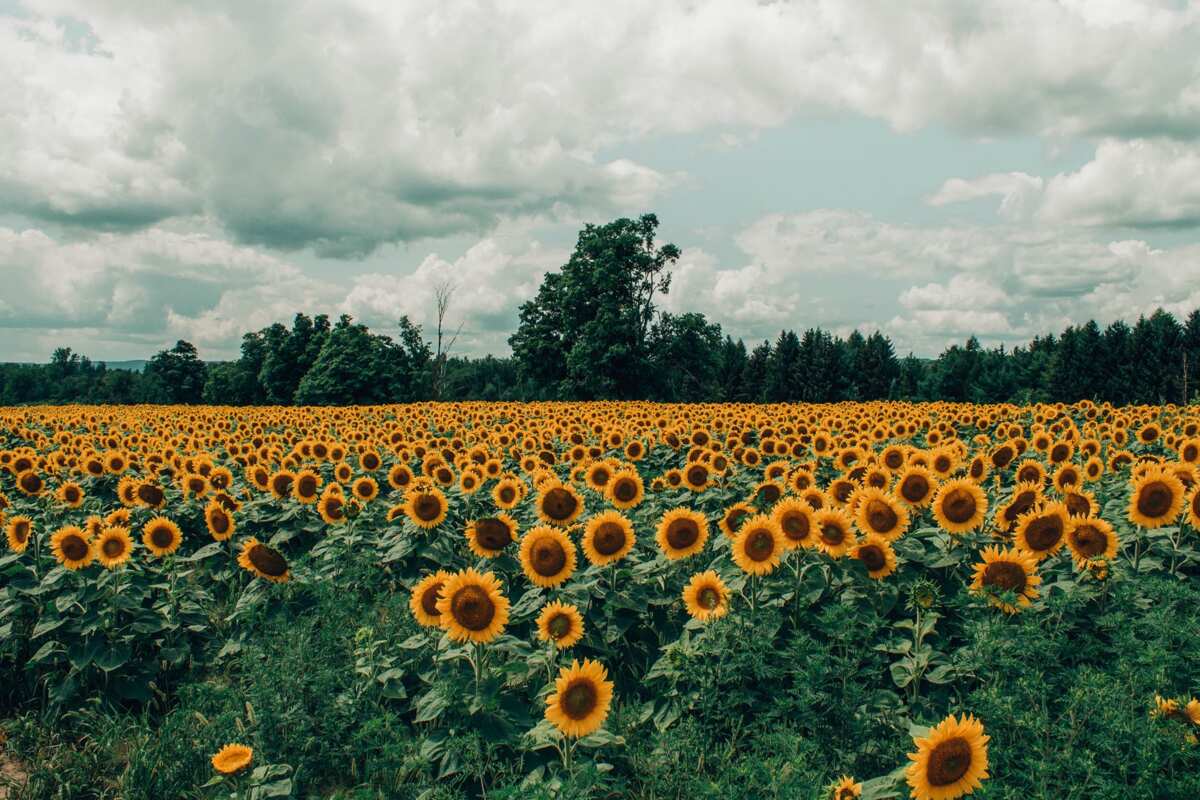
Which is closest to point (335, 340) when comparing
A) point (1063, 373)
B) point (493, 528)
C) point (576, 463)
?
point (576, 463)

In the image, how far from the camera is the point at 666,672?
499 cm

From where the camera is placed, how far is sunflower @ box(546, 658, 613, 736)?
4.18m

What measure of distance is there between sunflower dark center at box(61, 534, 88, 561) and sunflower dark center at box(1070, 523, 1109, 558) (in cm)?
790

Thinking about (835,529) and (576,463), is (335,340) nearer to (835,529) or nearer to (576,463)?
(576,463)

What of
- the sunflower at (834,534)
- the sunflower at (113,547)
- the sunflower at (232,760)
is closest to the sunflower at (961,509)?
the sunflower at (834,534)

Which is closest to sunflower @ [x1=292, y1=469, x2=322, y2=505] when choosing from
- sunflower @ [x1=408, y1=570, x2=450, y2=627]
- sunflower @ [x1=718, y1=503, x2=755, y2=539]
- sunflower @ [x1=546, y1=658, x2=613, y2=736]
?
sunflower @ [x1=408, y1=570, x2=450, y2=627]

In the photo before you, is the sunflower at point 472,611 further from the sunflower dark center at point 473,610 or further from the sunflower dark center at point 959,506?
the sunflower dark center at point 959,506

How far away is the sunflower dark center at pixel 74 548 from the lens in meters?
6.50

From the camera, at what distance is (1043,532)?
554 centimetres

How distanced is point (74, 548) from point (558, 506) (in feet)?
13.6

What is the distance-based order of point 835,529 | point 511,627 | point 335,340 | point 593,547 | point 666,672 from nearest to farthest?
1. point 666,672
2. point 835,529
3. point 593,547
4. point 511,627
5. point 335,340

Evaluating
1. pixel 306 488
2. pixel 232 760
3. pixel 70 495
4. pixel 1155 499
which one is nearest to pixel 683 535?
pixel 232 760

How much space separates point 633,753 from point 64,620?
4.85 meters

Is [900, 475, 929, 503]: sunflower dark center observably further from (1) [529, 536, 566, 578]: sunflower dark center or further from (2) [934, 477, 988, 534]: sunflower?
(1) [529, 536, 566, 578]: sunflower dark center
